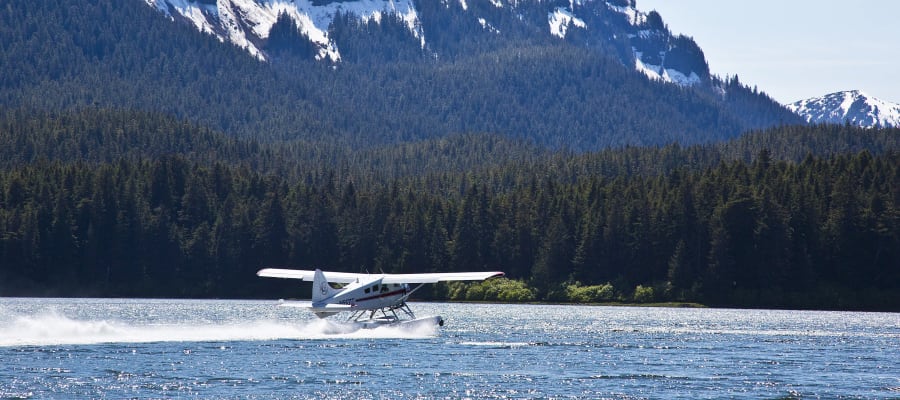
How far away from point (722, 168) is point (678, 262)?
20324 mm

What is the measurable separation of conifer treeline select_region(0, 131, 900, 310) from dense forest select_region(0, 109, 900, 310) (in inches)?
6.3

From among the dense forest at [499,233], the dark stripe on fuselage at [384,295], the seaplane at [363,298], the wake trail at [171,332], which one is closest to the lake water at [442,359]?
the wake trail at [171,332]

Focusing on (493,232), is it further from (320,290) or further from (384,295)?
(320,290)

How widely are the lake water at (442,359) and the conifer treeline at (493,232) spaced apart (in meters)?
30.1

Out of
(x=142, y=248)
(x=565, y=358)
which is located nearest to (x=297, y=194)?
(x=142, y=248)

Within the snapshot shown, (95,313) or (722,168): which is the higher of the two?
(722,168)

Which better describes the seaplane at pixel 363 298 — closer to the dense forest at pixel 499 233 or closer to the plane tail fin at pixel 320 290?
the plane tail fin at pixel 320 290

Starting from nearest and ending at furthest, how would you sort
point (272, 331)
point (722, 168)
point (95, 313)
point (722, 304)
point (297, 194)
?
point (272, 331), point (95, 313), point (722, 304), point (722, 168), point (297, 194)

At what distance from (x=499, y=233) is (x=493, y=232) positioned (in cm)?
256

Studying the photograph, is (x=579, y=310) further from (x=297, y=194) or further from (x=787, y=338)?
(x=297, y=194)

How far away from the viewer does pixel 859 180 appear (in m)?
120

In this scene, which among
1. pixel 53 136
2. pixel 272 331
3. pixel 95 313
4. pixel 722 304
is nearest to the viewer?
pixel 272 331

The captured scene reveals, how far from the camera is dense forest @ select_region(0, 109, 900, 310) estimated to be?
110 metres

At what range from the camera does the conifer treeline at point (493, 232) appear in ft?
360
